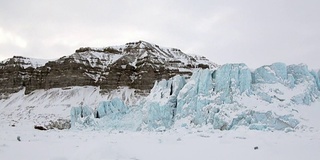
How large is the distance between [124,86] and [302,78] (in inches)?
3213

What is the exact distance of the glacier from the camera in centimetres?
3262

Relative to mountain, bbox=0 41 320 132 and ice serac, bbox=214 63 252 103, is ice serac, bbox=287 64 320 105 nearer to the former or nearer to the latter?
mountain, bbox=0 41 320 132

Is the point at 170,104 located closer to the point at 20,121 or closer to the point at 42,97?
the point at 20,121

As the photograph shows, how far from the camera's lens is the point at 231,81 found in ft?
123

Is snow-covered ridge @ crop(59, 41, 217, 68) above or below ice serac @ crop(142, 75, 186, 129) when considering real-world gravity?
above

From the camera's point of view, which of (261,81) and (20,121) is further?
(20,121)

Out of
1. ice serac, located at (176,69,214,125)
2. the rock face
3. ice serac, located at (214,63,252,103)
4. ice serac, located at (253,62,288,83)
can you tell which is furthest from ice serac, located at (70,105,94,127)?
the rock face

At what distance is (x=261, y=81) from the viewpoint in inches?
1447

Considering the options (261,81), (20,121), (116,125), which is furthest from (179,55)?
(261,81)

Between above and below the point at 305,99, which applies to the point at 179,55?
above

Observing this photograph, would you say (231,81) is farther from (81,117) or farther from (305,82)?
(81,117)

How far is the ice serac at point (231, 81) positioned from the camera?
118 feet

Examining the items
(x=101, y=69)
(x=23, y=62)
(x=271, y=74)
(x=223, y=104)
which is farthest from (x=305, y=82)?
(x=23, y=62)

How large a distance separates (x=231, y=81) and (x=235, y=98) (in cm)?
298
